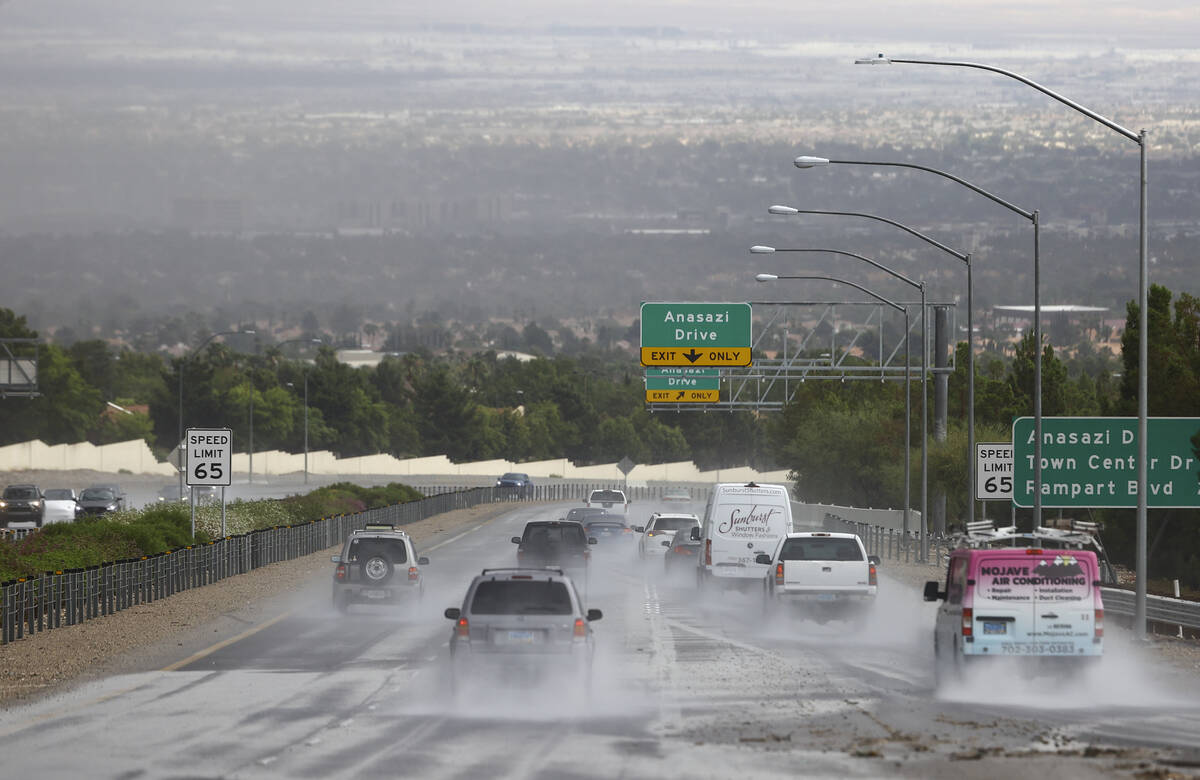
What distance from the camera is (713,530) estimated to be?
35.1 meters

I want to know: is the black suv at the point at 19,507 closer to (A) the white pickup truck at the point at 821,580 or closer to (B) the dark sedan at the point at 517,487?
(A) the white pickup truck at the point at 821,580

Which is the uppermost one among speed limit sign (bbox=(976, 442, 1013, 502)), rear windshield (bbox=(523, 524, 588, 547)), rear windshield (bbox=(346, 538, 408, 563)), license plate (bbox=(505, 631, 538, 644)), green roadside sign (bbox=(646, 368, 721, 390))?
green roadside sign (bbox=(646, 368, 721, 390))

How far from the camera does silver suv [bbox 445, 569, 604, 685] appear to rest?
62.2ft

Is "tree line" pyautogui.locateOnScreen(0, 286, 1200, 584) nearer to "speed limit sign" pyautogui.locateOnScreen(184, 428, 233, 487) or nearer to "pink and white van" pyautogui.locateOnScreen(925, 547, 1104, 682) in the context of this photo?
"pink and white van" pyautogui.locateOnScreen(925, 547, 1104, 682)

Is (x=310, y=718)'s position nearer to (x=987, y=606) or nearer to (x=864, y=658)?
(x=987, y=606)

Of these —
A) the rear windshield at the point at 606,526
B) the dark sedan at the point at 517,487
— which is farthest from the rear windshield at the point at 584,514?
the dark sedan at the point at 517,487

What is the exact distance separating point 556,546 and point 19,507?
31.3 metres

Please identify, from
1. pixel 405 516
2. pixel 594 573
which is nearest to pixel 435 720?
pixel 594 573

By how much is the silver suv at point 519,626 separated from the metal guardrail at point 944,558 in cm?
1015

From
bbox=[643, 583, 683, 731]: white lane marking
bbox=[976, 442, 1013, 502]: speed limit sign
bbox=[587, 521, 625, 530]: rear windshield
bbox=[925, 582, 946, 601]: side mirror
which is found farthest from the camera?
bbox=[587, 521, 625, 530]: rear windshield

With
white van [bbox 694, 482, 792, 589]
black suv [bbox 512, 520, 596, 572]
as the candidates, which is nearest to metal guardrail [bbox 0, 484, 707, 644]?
black suv [bbox 512, 520, 596, 572]

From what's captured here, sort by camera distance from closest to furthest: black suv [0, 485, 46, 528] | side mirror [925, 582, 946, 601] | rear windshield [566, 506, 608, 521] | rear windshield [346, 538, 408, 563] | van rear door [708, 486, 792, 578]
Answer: side mirror [925, 582, 946, 601] < rear windshield [346, 538, 408, 563] < van rear door [708, 486, 792, 578] < rear windshield [566, 506, 608, 521] < black suv [0, 485, 46, 528]

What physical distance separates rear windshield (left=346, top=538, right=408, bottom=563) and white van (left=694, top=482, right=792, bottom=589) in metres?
6.63

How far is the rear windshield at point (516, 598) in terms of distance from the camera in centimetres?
1906
